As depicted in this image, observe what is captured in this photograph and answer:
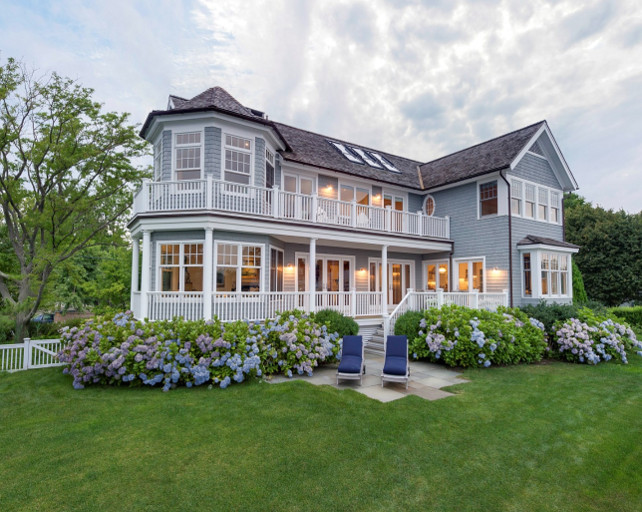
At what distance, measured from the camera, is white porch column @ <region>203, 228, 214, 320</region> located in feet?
32.3

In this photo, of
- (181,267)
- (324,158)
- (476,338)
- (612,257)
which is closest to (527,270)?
(476,338)

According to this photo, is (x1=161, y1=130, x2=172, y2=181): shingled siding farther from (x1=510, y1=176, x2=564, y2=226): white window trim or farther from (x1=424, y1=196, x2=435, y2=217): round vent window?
(x1=510, y1=176, x2=564, y2=226): white window trim

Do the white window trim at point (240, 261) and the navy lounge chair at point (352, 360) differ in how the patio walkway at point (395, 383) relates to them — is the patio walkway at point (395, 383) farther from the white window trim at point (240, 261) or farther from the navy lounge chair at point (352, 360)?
the white window trim at point (240, 261)

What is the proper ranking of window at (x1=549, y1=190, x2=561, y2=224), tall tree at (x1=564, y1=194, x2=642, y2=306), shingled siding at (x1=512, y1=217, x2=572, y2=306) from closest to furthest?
1. shingled siding at (x1=512, y1=217, x2=572, y2=306)
2. window at (x1=549, y1=190, x2=561, y2=224)
3. tall tree at (x1=564, y1=194, x2=642, y2=306)

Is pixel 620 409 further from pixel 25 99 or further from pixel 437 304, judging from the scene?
pixel 25 99

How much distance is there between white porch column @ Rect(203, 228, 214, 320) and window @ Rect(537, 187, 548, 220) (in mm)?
14654

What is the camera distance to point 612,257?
22.0 m

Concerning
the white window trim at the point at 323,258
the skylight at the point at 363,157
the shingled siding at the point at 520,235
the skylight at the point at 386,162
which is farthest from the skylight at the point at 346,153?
the shingled siding at the point at 520,235

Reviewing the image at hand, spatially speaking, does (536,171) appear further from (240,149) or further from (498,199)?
(240,149)

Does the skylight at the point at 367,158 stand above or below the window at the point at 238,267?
above

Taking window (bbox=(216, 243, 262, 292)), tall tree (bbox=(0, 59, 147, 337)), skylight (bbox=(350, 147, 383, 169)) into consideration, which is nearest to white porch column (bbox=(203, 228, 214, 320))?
window (bbox=(216, 243, 262, 292))

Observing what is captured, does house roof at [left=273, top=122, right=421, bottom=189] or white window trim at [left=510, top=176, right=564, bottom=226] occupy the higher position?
house roof at [left=273, top=122, right=421, bottom=189]

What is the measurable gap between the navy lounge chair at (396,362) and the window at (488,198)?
956 centimetres

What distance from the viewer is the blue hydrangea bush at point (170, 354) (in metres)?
7.30
